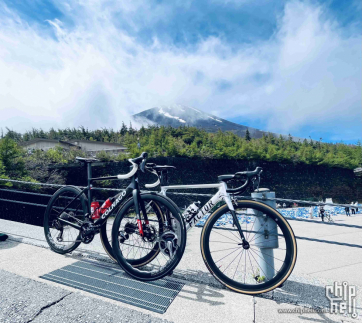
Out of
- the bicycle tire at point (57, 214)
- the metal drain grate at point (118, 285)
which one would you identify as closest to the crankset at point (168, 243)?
the metal drain grate at point (118, 285)

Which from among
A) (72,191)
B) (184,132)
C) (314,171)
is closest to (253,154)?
(314,171)

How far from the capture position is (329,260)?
5242 mm

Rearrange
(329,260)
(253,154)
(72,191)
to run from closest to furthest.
A: (72,191)
(329,260)
(253,154)

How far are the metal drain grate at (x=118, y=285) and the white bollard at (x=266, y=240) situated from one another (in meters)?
0.67

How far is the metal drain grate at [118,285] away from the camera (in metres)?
1.68

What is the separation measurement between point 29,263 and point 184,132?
189ft

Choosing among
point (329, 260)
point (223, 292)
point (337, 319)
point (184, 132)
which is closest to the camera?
point (337, 319)

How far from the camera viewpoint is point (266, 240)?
1.88 m

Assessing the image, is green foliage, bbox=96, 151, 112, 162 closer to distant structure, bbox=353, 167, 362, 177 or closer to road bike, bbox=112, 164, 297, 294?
road bike, bbox=112, 164, 297, 294

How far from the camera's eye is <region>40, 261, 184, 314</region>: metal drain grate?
1.68 m

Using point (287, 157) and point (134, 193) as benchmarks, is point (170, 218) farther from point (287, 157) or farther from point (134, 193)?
point (287, 157)

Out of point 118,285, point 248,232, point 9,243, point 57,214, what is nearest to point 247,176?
point 248,232

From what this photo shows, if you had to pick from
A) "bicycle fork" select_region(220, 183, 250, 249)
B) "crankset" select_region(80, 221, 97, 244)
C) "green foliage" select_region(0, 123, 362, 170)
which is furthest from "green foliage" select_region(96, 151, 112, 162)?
"bicycle fork" select_region(220, 183, 250, 249)

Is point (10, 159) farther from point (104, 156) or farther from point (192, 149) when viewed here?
point (192, 149)
